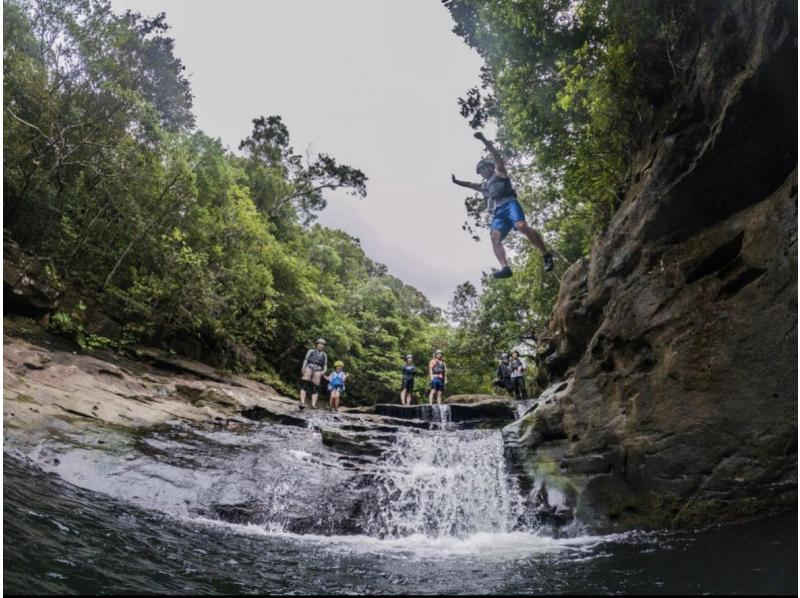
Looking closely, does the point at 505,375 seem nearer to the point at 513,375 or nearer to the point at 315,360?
the point at 513,375

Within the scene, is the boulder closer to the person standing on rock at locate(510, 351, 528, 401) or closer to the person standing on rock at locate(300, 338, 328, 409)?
the person standing on rock at locate(300, 338, 328, 409)

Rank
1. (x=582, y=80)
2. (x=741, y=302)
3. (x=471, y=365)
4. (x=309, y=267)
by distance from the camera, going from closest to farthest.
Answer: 1. (x=741, y=302)
2. (x=582, y=80)
3. (x=309, y=267)
4. (x=471, y=365)

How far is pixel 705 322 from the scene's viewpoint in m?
7.75

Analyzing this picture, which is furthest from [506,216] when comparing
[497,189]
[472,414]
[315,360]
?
[315,360]

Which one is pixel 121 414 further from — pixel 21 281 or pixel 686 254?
pixel 686 254

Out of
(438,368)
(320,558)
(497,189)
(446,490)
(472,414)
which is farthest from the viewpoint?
(438,368)

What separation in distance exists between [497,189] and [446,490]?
543cm

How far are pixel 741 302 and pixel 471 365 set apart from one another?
20.8m

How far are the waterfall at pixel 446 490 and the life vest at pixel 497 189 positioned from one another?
4.95 meters

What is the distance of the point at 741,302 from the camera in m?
7.32

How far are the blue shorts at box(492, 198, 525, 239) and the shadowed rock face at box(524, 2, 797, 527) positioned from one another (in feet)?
8.42

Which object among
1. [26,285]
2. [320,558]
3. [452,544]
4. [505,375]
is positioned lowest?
[320,558]

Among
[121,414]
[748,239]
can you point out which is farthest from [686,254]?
[121,414]

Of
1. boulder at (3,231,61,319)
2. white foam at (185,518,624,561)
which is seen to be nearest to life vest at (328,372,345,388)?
boulder at (3,231,61,319)
